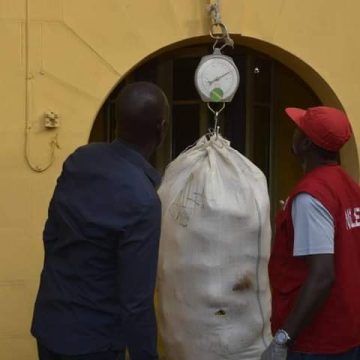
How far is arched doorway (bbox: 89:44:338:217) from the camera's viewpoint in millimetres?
5750

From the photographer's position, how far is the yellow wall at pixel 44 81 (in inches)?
160

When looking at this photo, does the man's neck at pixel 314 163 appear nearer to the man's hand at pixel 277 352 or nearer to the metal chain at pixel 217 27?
the man's hand at pixel 277 352

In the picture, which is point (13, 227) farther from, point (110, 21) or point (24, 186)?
point (110, 21)

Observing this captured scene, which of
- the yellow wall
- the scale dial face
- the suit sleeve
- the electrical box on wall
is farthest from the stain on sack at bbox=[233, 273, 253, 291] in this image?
the electrical box on wall

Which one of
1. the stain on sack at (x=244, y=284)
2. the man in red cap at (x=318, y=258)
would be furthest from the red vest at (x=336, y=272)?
the stain on sack at (x=244, y=284)

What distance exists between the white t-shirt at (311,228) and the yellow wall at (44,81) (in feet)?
5.42

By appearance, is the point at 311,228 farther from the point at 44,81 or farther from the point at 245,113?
the point at 245,113

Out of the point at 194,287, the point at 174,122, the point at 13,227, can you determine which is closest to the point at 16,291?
the point at 13,227

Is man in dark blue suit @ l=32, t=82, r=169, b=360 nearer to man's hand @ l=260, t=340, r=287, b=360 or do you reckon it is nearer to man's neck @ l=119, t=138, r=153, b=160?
man's neck @ l=119, t=138, r=153, b=160

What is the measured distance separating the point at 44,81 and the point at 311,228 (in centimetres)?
190

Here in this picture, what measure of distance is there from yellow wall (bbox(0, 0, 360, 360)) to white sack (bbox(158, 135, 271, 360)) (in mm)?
822

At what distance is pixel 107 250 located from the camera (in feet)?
8.64

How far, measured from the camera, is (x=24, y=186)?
4.07 metres

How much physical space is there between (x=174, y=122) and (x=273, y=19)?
79.1 inches
